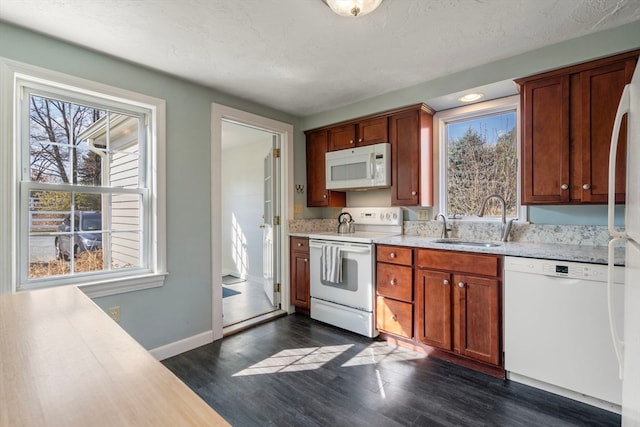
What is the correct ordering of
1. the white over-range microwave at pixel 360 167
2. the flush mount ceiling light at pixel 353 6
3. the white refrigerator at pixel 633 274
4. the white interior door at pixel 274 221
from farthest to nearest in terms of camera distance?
1. the white interior door at pixel 274 221
2. the white over-range microwave at pixel 360 167
3. the flush mount ceiling light at pixel 353 6
4. the white refrigerator at pixel 633 274

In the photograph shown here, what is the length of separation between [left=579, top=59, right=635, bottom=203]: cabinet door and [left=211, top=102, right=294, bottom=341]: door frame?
258 cm

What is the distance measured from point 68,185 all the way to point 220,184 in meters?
1.12

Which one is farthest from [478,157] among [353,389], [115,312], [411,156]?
[115,312]

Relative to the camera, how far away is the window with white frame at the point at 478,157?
2596 millimetres

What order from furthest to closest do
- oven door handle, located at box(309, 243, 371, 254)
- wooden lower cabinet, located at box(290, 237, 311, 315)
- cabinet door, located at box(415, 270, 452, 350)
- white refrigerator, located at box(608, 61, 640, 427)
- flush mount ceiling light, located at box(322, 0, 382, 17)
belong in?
wooden lower cabinet, located at box(290, 237, 311, 315), oven door handle, located at box(309, 243, 371, 254), cabinet door, located at box(415, 270, 452, 350), flush mount ceiling light, located at box(322, 0, 382, 17), white refrigerator, located at box(608, 61, 640, 427)

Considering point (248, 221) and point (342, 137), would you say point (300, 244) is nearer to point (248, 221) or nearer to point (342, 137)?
point (342, 137)

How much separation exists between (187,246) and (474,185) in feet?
8.66

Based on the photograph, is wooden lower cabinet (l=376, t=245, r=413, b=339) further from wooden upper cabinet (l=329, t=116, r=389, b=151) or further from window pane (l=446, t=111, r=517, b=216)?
wooden upper cabinet (l=329, t=116, r=389, b=151)

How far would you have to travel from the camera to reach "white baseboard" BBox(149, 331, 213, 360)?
2.38m

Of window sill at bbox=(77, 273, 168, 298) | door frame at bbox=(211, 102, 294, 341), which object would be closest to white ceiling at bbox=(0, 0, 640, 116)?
door frame at bbox=(211, 102, 294, 341)

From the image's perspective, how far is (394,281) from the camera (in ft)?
8.52

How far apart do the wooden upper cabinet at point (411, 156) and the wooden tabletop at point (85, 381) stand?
8.26 ft

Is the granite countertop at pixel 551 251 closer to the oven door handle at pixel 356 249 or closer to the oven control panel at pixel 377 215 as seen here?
the oven door handle at pixel 356 249

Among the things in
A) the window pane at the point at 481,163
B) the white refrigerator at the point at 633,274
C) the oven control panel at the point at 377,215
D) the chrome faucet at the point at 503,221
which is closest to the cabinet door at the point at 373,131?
the window pane at the point at 481,163
